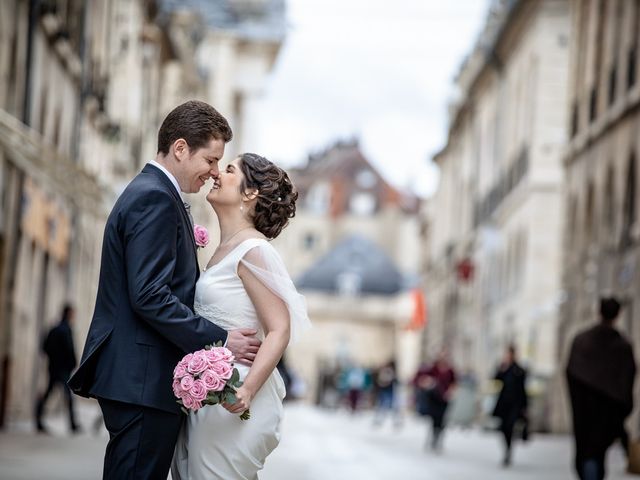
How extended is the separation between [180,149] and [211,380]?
2.98ft

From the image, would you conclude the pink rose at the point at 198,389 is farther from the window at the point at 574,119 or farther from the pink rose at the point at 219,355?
the window at the point at 574,119

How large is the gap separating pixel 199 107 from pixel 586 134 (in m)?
31.4

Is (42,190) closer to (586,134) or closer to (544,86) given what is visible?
(586,134)

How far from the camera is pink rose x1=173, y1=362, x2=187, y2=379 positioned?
6910 mm

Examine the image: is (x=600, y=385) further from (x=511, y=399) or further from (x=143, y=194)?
(x=511, y=399)

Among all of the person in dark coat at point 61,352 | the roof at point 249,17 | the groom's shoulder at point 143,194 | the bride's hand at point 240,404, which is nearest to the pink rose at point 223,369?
the bride's hand at point 240,404

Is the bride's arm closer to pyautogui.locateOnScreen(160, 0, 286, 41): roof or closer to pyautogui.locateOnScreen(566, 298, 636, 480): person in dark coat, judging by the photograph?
pyautogui.locateOnScreen(566, 298, 636, 480): person in dark coat

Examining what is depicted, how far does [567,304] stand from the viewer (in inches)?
1527

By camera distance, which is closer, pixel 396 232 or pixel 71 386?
pixel 71 386

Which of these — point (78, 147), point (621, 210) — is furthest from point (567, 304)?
point (78, 147)

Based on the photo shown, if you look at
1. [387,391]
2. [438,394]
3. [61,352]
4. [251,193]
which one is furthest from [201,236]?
[387,391]

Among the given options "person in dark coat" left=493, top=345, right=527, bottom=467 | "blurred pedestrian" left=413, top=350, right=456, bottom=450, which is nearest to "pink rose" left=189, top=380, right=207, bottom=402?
"person in dark coat" left=493, top=345, right=527, bottom=467

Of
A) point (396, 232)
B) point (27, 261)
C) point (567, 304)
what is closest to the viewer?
point (27, 261)

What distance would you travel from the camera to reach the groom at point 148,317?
693cm
